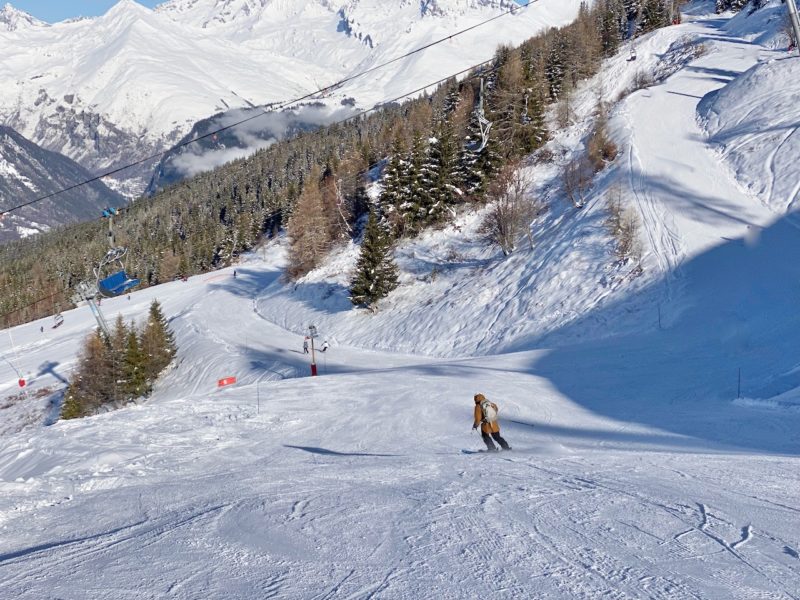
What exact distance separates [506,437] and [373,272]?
86.9 feet

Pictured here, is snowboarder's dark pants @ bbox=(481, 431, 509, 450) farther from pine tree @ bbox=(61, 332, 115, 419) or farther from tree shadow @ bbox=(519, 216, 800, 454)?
pine tree @ bbox=(61, 332, 115, 419)

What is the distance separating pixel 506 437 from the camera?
13.5 meters

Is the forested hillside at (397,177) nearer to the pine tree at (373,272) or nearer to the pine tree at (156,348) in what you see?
the pine tree at (373,272)

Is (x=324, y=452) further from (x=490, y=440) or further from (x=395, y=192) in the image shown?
(x=395, y=192)

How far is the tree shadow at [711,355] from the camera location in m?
13.2

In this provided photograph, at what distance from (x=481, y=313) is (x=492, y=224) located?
29.9 ft

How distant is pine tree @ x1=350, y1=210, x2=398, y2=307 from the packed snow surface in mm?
1343

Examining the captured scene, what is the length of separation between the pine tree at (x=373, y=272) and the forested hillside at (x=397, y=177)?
7.23 m

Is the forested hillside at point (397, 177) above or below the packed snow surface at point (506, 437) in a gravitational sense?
above

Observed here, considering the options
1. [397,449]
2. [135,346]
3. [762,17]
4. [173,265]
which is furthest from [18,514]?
[173,265]

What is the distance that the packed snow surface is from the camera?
5125 millimetres

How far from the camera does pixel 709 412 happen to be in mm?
13961

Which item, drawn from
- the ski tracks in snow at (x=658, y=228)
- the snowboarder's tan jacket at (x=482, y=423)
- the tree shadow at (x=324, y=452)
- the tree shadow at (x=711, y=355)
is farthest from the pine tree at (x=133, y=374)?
the snowboarder's tan jacket at (x=482, y=423)

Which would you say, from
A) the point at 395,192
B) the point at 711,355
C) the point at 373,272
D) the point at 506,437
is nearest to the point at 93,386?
the point at 373,272
